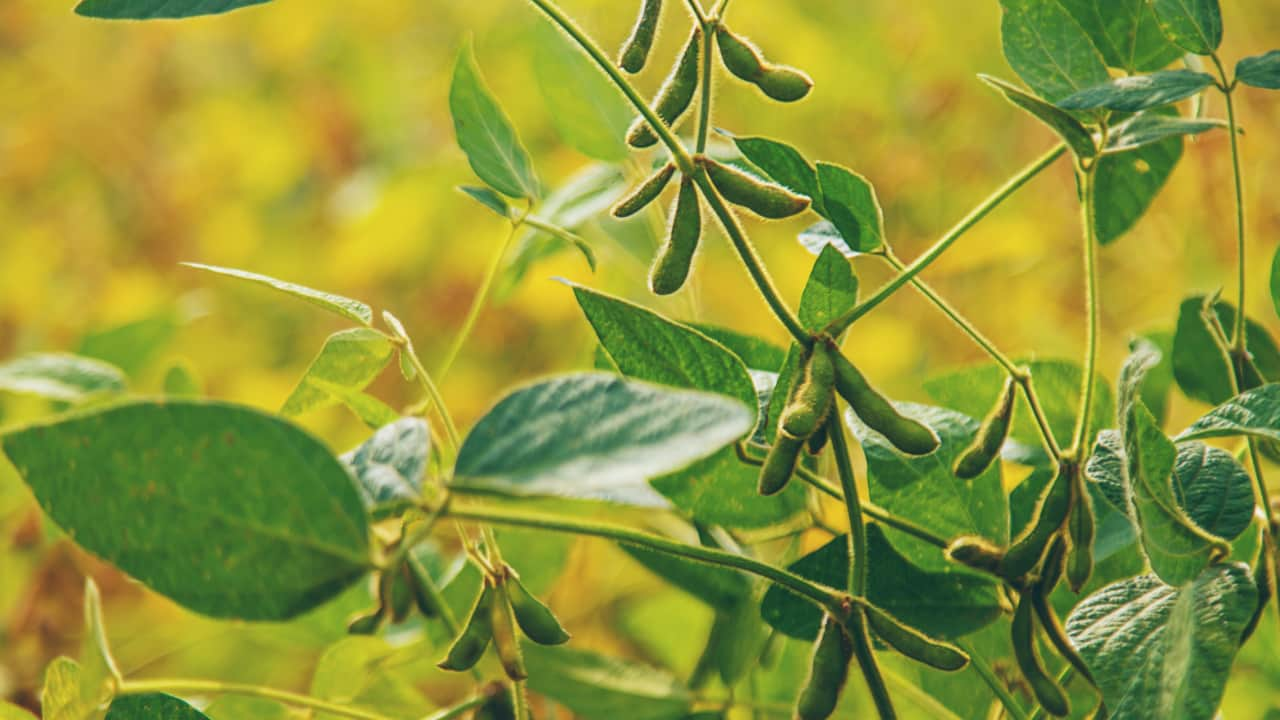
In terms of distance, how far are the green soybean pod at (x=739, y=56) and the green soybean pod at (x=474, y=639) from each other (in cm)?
19

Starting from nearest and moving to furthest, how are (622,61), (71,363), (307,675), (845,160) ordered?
(622,61), (71,363), (307,675), (845,160)

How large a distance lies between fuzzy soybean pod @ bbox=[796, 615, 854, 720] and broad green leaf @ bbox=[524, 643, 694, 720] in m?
0.20

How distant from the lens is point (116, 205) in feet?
5.56

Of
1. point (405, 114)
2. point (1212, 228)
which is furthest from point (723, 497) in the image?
point (405, 114)

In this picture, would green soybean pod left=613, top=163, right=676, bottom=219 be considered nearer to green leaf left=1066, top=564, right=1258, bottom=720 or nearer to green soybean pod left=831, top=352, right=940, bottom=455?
green soybean pod left=831, top=352, right=940, bottom=455

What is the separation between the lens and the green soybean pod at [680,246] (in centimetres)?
35

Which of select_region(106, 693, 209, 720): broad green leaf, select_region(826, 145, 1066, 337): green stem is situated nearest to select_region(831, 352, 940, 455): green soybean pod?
select_region(826, 145, 1066, 337): green stem

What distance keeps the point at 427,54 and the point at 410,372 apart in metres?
1.59

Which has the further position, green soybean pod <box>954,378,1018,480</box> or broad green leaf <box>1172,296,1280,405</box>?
broad green leaf <box>1172,296,1280,405</box>

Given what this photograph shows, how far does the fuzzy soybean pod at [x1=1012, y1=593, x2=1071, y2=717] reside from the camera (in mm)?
331

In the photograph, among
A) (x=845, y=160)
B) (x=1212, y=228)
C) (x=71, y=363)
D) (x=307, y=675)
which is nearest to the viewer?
(x=71, y=363)

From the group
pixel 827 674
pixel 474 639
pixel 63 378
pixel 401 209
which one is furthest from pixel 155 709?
pixel 401 209

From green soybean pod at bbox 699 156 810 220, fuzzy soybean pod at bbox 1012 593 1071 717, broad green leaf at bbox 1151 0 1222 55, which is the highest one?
broad green leaf at bbox 1151 0 1222 55

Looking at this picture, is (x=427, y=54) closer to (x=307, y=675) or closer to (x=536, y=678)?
(x=307, y=675)
